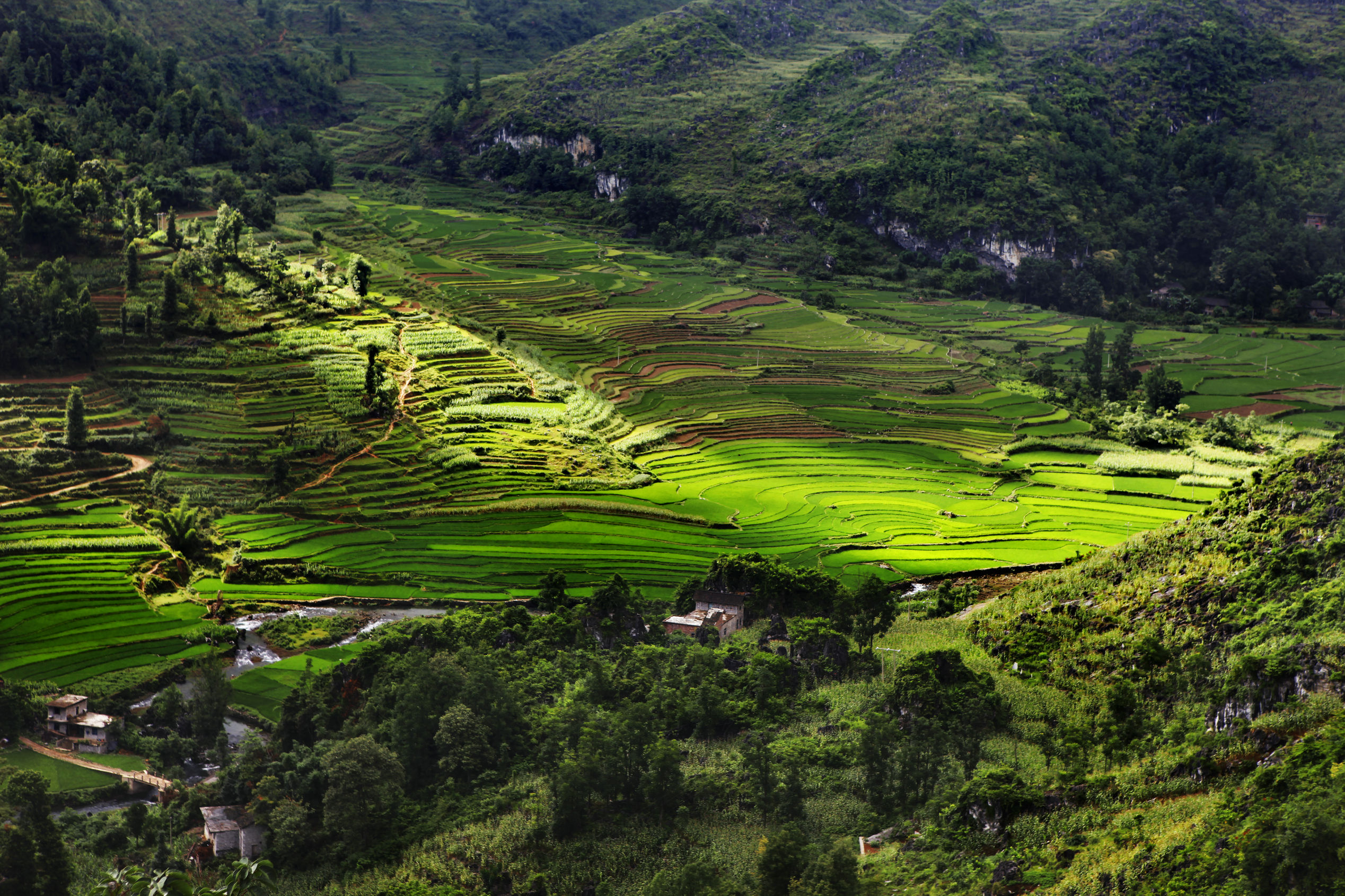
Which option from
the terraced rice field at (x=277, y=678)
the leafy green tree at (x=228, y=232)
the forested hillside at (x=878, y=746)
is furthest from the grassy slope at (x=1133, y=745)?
the leafy green tree at (x=228, y=232)

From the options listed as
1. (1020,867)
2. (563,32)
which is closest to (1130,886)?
(1020,867)

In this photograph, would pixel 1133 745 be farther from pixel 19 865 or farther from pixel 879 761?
pixel 19 865

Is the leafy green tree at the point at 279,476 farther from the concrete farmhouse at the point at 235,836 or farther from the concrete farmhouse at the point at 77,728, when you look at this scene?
the concrete farmhouse at the point at 235,836

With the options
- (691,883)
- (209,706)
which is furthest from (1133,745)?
(209,706)

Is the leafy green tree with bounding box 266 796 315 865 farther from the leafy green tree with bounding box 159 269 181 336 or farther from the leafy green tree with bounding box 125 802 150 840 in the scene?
the leafy green tree with bounding box 159 269 181 336

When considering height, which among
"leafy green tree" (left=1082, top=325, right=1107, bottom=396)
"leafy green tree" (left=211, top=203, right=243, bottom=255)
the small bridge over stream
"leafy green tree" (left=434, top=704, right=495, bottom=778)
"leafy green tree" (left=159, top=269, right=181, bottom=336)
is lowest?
the small bridge over stream

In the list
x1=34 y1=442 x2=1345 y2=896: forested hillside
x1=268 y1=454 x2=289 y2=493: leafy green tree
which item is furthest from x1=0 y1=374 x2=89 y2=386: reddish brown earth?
x1=34 y1=442 x2=1345 y2=896: forested hillside
